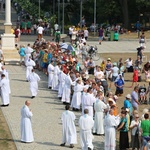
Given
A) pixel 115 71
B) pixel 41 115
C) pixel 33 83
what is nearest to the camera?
pixel 41 115

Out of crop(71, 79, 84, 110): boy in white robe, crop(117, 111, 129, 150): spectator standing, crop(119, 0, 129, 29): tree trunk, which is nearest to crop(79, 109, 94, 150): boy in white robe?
crop(117, 111, 129, 150): spectator standing

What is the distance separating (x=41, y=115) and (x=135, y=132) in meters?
5.79

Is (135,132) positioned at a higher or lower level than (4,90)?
lower

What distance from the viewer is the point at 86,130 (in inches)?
755

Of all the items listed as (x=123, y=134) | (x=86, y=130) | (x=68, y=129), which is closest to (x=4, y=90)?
(x=68, y=129)

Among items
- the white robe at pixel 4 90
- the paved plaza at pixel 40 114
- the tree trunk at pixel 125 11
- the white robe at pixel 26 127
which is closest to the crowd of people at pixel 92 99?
the paved plaza at pixel 40 114

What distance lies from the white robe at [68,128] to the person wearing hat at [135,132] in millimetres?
1834

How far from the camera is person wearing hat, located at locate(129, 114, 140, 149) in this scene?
63.3 ft

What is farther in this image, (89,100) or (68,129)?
(89,100)

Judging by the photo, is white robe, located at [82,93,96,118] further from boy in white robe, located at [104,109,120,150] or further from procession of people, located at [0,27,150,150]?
boy in white robe, located at [104,109,120,150]

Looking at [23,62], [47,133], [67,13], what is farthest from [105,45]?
[47,133]

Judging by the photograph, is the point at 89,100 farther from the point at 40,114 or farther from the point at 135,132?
the point at 135,132

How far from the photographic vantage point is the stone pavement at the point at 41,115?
20.4m

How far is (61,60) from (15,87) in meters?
2.74
